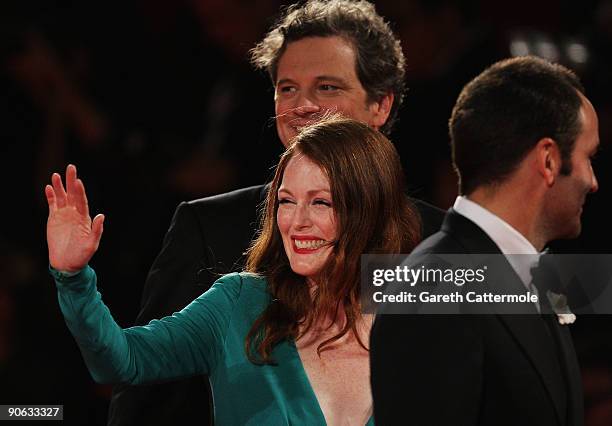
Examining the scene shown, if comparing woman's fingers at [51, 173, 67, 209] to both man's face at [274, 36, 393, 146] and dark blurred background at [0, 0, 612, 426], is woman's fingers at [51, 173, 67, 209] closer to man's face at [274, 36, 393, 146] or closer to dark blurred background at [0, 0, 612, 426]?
man's face at [274, 36, 393, 146]

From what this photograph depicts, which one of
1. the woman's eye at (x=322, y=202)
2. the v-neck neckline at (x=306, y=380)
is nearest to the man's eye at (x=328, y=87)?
the woman's eye at (x=322, y=202)

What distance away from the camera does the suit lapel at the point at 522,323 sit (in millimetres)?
1969

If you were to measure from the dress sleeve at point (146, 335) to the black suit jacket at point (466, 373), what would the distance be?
1.31 ft

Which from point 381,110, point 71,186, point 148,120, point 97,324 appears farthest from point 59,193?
point 148,120

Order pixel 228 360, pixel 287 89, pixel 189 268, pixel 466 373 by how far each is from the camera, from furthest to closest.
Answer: pixel 287 89, pixel 189 268, pixel 228 360, pixel 466 373

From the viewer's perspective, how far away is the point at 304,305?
233cm

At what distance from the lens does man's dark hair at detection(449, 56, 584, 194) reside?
2113 mm

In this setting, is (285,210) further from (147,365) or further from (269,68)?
(269,68)

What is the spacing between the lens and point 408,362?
191cm

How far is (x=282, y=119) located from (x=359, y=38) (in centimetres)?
32

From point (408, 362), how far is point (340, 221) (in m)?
0.43

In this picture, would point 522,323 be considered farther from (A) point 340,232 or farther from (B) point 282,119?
(B) point 282,119

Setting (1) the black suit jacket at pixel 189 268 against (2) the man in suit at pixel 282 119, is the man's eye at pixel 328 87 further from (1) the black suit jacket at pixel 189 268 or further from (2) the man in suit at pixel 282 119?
(1) the black suit jacket at pixel 189 268

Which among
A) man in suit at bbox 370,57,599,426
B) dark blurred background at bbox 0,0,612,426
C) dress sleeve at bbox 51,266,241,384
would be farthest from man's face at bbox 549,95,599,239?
dark blurred background at bbox 0,0,612,426
